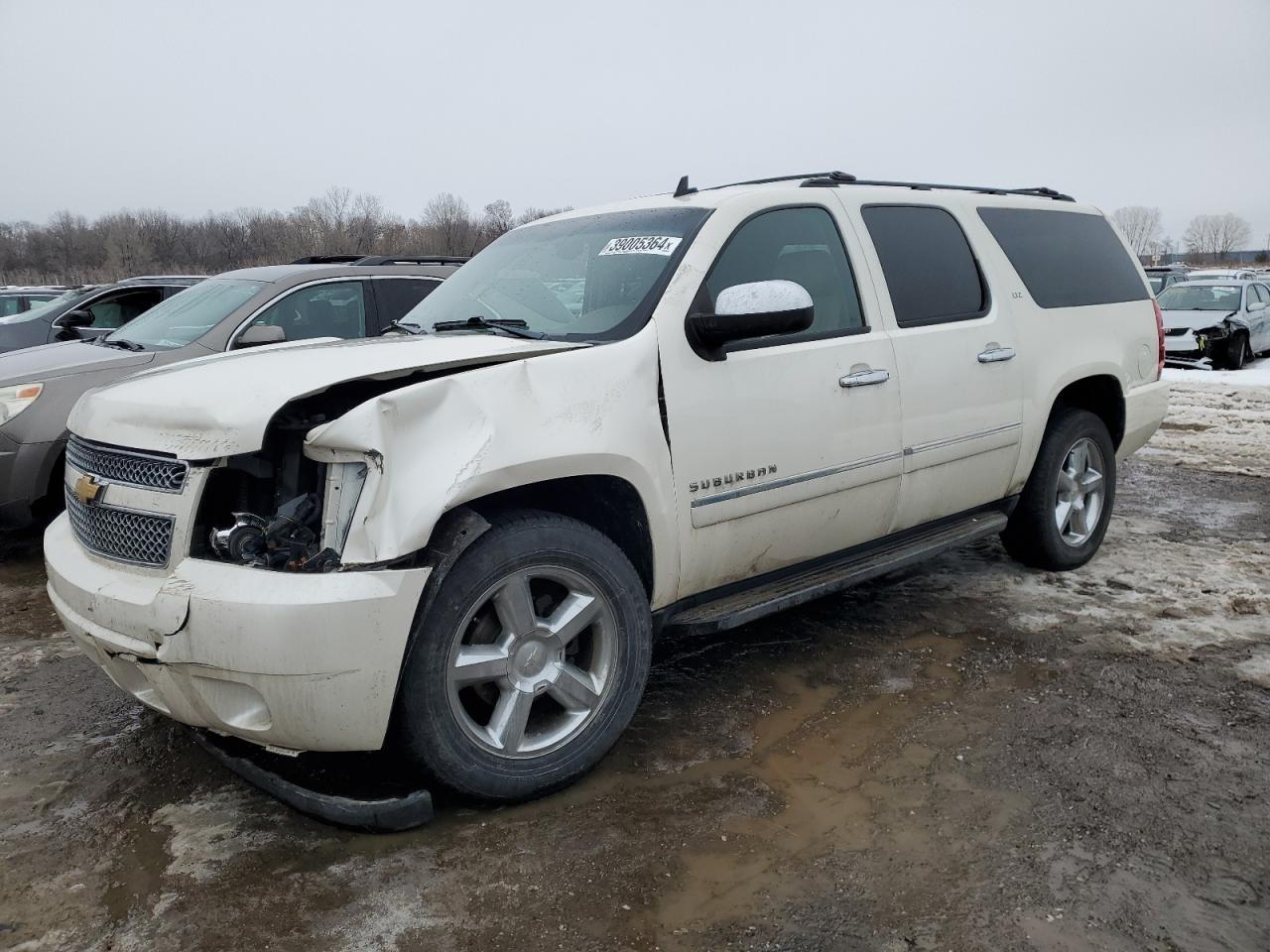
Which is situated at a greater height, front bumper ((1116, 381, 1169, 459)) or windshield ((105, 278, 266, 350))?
windshield ((105, 278, 266, 350))

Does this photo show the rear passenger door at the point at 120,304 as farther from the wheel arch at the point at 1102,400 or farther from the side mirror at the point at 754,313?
the wheel arch at the point at 1102,400

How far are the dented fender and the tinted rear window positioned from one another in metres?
2.39

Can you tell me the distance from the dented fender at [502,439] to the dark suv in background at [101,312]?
7.17 metres

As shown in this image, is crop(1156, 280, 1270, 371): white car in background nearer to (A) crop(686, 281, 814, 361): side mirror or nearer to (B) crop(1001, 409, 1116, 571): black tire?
(B) crop(1001, 409, 1116, 571): black tire

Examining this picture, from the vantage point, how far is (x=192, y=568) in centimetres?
253

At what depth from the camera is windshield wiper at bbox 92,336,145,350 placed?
6.06 meters

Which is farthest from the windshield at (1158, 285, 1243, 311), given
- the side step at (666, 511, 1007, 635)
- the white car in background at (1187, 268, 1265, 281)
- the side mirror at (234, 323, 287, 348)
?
the side mirror at (234, 323, 287, 348)

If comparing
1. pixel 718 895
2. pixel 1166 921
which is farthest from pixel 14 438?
pixel 1166 921

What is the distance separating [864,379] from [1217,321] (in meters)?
14.8

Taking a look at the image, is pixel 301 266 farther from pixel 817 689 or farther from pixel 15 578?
pixel 817 689

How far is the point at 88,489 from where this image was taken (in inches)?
112

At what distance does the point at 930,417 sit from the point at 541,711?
1996 millimetres

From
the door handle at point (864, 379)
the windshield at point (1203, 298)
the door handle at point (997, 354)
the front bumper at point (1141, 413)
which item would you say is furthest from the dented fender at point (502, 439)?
the windshield at point (1203, 298)

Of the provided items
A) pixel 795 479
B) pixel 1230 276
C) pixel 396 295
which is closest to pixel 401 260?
pixel 396 295
